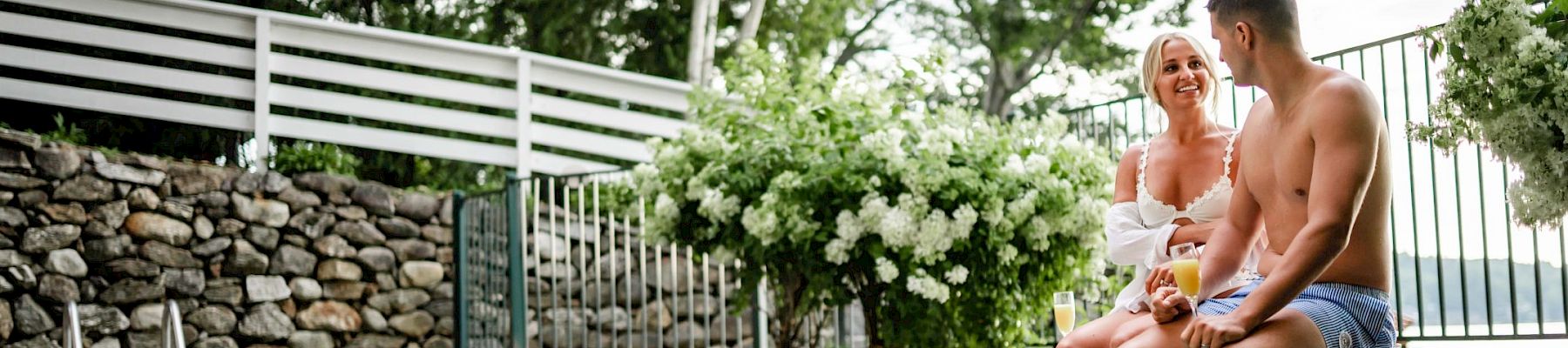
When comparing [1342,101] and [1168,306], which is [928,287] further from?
[1342,101]

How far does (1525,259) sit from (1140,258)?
4.27 ft

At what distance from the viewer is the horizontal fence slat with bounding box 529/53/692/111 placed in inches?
319

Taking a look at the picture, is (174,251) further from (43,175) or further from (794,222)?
(794,222)

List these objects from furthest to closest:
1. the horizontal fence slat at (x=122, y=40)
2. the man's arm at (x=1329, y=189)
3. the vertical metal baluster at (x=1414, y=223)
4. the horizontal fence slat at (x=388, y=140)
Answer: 1. the horizontal fence slat at (x=388, y=140)
2. the horizontal fence slat at (x=122, y=40)
3. the vertical metal baluster at (x=1414, y=223)
4. the man's arm at (x=1329, y=189)

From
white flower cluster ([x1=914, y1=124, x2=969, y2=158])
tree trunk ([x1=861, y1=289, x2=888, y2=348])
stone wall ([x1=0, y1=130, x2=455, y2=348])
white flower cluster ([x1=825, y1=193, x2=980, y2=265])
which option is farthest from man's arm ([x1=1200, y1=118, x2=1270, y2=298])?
stone wall ([x1=0, y1=130, x2=455, y2=348])

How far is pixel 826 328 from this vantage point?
6.79m

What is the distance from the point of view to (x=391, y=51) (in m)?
7.77

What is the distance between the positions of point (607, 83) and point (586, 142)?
0.43 meters

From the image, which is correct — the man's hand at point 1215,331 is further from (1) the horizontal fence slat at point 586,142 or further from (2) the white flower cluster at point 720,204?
(1) the horizontal fence slat at point 586,142

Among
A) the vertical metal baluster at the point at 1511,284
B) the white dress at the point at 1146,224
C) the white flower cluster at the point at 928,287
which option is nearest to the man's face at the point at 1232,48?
the white dress at the point at 1146,224

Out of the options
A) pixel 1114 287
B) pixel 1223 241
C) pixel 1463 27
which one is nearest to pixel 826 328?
pixel 1114 287

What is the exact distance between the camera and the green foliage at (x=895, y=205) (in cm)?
413

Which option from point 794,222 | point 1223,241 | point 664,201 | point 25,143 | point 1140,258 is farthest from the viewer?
point 25,143

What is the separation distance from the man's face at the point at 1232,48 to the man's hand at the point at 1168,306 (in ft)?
1.48
